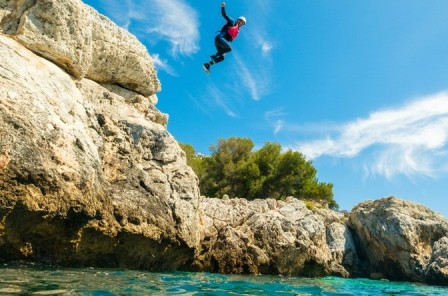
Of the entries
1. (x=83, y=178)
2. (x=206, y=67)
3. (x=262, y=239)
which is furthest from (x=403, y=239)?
(x=83, y=178)

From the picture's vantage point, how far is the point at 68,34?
12.8 meters

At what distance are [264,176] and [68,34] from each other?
29.0 m

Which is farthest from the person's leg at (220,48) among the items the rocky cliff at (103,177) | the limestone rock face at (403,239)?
the limestone rock face at (403,239)

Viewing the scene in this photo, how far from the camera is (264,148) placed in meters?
41.8

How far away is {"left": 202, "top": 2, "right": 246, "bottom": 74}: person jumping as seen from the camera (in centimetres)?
1355

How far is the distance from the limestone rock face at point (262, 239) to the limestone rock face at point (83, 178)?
2382mm

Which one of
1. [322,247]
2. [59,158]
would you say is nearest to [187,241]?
[59,158]

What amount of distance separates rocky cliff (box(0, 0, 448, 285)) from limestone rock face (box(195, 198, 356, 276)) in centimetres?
6

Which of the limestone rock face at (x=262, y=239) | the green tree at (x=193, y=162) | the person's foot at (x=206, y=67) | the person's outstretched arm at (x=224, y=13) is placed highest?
the green tree at (x=193, y=162)

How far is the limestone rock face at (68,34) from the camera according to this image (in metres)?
11.9

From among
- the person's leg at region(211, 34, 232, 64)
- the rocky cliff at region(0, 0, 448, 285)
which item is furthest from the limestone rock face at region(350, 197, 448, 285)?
the person's leg at region(211, 34, 232, 64)

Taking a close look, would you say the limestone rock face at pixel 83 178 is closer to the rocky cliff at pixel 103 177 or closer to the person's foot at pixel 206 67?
the rocky cliff at pixel 103 177

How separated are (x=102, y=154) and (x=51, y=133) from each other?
10.0 feet

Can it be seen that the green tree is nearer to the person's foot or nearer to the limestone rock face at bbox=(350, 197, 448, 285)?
the limestone rock face at bbox=(350, 197, 448, 285)
